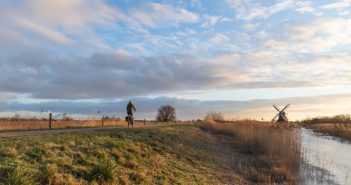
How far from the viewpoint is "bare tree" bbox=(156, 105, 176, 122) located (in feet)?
250

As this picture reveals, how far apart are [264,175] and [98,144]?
8.63 metres

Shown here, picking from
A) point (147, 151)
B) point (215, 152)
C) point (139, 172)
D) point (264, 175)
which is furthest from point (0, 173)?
point (215, 152)

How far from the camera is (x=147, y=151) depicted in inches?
738

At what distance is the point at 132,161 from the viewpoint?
15398 millimetres

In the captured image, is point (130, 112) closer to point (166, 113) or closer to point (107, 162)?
point (107, 162)

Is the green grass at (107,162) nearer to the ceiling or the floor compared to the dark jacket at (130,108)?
nearer to the floor

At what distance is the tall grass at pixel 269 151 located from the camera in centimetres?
2092

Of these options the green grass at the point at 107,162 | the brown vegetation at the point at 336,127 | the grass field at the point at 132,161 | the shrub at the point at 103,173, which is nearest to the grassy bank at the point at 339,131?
the brown vegetation at the point at 336,127

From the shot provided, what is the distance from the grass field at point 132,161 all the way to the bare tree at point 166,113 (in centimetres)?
4688

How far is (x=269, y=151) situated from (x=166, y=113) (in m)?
51.4

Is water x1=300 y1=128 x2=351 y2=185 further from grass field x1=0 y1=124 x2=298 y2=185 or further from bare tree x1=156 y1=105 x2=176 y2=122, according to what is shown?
bare tree x1=156 y1=105 x2=176 y2=122

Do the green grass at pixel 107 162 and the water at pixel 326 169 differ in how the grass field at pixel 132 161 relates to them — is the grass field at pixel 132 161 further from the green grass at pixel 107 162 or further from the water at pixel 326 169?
the water at pixel 326 169

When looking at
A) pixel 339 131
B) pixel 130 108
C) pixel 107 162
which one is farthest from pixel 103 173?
pixel 339 131

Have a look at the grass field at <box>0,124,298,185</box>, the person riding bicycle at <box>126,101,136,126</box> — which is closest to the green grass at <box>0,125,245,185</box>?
the grass field at <box>0,124,298,185</box>
